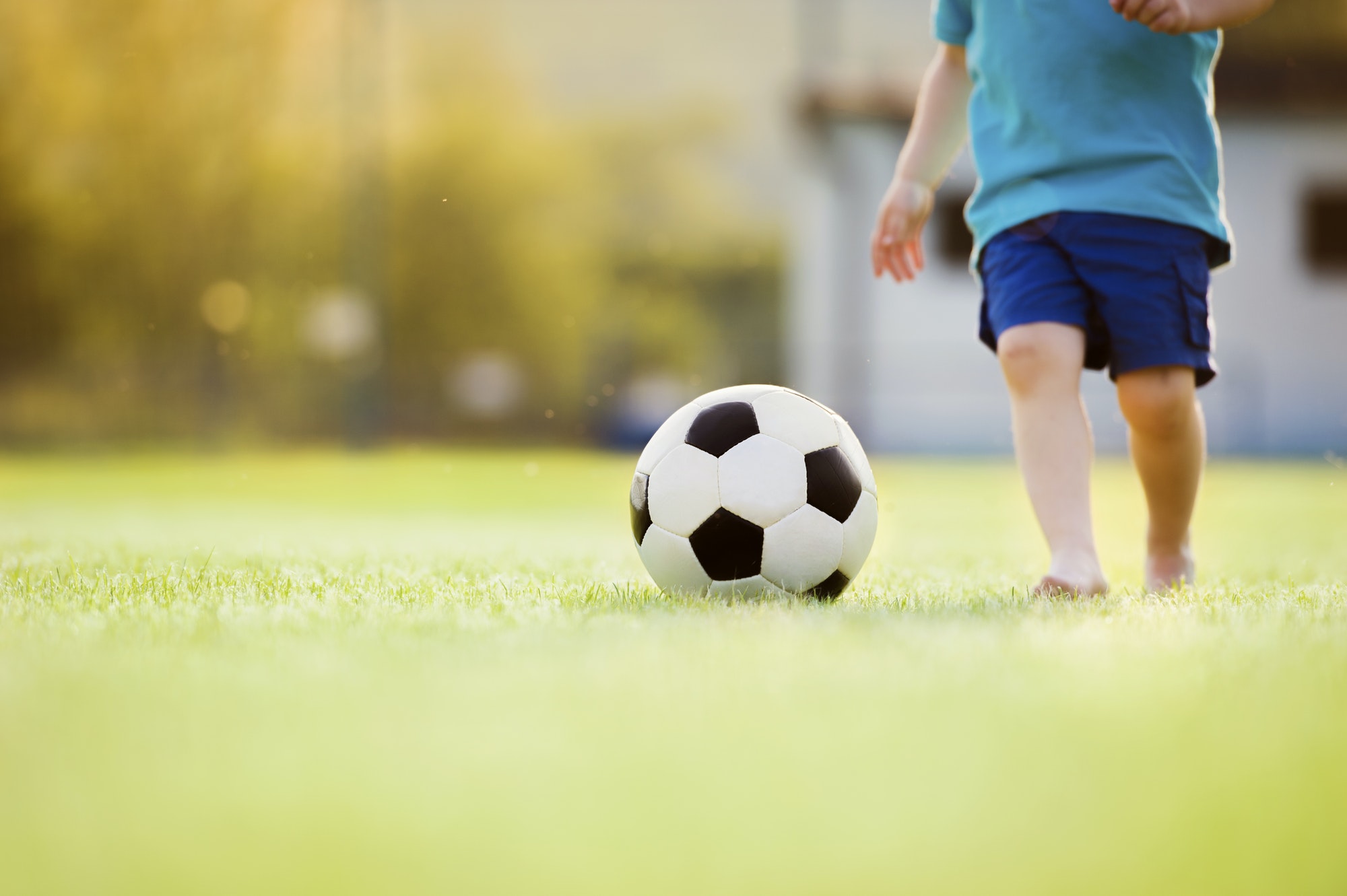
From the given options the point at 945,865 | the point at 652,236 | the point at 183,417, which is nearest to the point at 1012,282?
the point at 945,865

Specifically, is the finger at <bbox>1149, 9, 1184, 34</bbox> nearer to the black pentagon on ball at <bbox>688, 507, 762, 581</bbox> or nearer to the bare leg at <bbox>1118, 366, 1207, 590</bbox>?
the bare leg at <bbox>1118, 366, 1207, 590</bbox>

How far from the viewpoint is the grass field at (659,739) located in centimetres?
103

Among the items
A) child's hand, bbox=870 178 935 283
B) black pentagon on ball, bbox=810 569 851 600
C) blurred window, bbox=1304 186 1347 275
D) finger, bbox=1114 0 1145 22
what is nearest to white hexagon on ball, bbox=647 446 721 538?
black pentagon on ball, bbox=810 569 851 600

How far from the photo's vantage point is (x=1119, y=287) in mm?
2740

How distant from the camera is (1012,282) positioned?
282 cm

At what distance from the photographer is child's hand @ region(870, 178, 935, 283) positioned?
3.12 metres

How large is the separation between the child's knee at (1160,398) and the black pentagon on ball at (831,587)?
75 cm

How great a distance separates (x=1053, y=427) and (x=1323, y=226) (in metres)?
14.0

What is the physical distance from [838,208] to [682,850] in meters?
14.2

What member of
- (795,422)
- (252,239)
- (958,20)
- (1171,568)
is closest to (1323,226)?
(958,20)

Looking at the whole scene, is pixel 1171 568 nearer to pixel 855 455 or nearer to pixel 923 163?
pixel 855 455

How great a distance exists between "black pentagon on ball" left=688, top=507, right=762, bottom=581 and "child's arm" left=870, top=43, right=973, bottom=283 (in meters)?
0.96

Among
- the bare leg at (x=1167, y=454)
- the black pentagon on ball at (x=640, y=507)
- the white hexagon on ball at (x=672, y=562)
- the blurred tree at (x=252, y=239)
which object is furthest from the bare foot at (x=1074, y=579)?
the blurred tree at (x=252, y=239)

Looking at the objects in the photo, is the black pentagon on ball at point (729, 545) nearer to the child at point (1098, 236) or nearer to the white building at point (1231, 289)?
the child at point (1098, 236)
